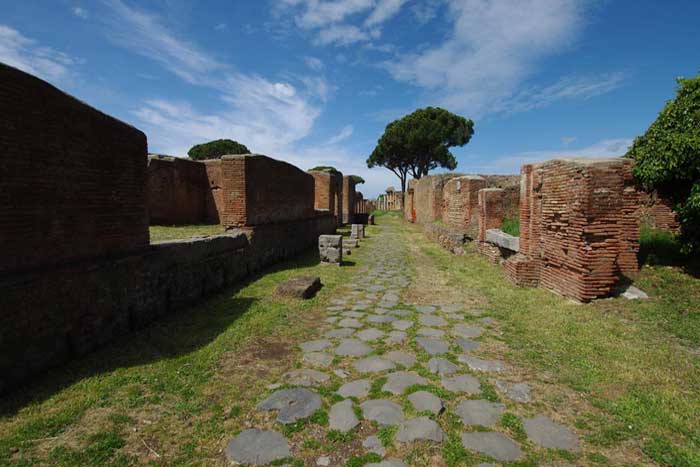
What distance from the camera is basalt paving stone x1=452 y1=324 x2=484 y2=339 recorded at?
13.4 ft

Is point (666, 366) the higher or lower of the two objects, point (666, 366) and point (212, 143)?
the lower

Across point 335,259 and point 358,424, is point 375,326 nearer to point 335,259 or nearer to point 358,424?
point 358,424

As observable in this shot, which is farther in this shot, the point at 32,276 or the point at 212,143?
the point at 212,143

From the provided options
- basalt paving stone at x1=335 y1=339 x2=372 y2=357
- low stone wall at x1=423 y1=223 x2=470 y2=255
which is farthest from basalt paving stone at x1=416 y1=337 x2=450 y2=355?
low stone wall at x1=423 y1=223 x2=470 y2=255

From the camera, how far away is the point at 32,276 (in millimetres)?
2881

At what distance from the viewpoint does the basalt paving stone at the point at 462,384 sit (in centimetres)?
284

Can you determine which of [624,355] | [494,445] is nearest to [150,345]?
[494,445]

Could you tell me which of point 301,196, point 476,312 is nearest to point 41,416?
point 476,312

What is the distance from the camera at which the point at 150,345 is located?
3.69m

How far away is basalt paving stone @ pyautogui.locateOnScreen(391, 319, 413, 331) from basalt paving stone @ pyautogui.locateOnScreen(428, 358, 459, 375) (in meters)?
0.94

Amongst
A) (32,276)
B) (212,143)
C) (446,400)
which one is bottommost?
(446,400)

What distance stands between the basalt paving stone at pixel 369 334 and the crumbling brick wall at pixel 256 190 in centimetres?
442

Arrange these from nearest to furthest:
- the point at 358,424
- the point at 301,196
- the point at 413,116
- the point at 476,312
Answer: the point at 358,424, the point at 476,312, the point at 301,196, the point at 413,116

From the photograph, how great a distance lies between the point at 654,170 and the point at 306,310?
19.5 feet
